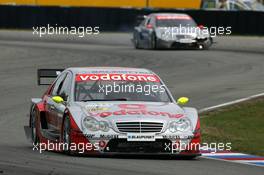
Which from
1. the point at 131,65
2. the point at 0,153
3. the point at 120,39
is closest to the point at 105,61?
the point at 131,65

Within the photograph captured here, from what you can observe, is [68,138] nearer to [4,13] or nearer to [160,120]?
[160,120]

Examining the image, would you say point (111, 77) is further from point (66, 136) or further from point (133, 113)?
point (66, 136)

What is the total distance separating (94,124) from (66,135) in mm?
476

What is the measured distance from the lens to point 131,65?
29.9m

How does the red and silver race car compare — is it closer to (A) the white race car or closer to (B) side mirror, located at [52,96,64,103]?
(B) side mirror, located at [52,96,64,103]

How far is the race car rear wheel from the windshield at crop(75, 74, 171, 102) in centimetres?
51

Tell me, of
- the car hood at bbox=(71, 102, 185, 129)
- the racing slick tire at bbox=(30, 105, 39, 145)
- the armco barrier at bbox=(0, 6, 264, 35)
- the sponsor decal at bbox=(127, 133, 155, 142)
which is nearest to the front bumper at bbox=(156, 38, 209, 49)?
the armco barrier at bbox=(0, 6, 264, 35)

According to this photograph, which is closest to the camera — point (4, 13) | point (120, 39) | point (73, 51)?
point (73, 51)

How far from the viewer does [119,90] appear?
13375 mm

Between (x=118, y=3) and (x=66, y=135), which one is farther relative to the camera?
(x=118, y=3)

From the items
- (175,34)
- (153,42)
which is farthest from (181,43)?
(153,42)

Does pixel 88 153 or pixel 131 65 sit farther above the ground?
pixel 88 153

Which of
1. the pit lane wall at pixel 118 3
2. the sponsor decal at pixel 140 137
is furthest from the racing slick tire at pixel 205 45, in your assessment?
the sponsor decal at pixel 140 137

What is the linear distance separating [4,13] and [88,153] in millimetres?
38328
